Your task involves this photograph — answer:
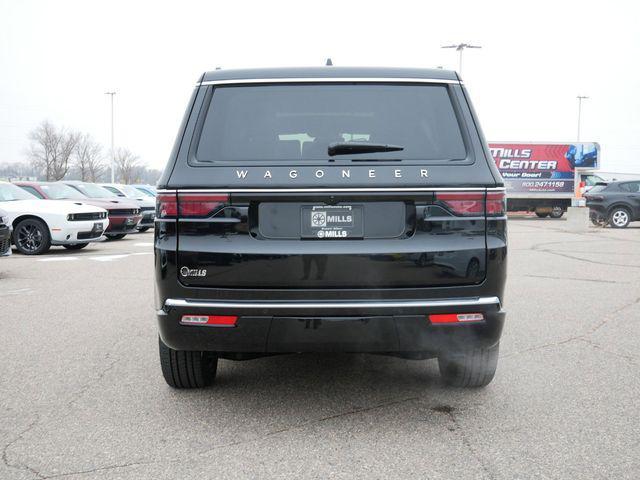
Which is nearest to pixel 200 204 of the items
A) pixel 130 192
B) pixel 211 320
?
pixel 211 320

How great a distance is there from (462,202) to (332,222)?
0.67 m

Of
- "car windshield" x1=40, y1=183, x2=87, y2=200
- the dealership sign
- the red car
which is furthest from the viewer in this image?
the dealership sign

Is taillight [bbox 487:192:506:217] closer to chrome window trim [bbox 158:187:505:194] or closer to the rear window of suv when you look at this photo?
chrome window trim [bbox 158:187:505:194]

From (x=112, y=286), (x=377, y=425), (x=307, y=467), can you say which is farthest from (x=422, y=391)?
(x=112, y=286)

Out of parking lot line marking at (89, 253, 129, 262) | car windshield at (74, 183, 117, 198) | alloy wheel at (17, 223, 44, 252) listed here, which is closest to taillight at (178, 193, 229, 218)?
parking lot line marking at (89, 253, 129, 262)

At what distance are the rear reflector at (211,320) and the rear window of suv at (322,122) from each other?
2.61 ft

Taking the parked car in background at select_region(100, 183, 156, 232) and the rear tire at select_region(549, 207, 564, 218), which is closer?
the parked car in background at select_region(100, 183, 156, 232)

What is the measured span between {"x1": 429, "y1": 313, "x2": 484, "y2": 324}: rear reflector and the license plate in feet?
1.84

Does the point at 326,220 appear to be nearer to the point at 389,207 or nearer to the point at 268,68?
the point at 389,207

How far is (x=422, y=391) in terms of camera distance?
13.6 ft

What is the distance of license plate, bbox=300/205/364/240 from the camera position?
3334 millimetres

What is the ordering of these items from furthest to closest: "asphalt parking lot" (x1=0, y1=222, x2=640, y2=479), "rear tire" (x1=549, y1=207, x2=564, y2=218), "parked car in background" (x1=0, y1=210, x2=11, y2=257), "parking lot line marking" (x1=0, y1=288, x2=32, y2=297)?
"rear tire" (x1=549, y1=207, x2=564, y2=218) → "parked car in background" (x1=0, y1=210, x2=11, y2=257) → "parking lot line marking" (x1=0, y1=288, x2=32, y2=297) → "asphalt parking lot" (x1=0, y1=222, x2=640, y2=479)

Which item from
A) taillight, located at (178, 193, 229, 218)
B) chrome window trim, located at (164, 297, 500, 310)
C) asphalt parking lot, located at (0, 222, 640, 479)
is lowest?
asphalt parking lot, located at (0, 222, 640, 479)

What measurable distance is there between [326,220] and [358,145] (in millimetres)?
428
